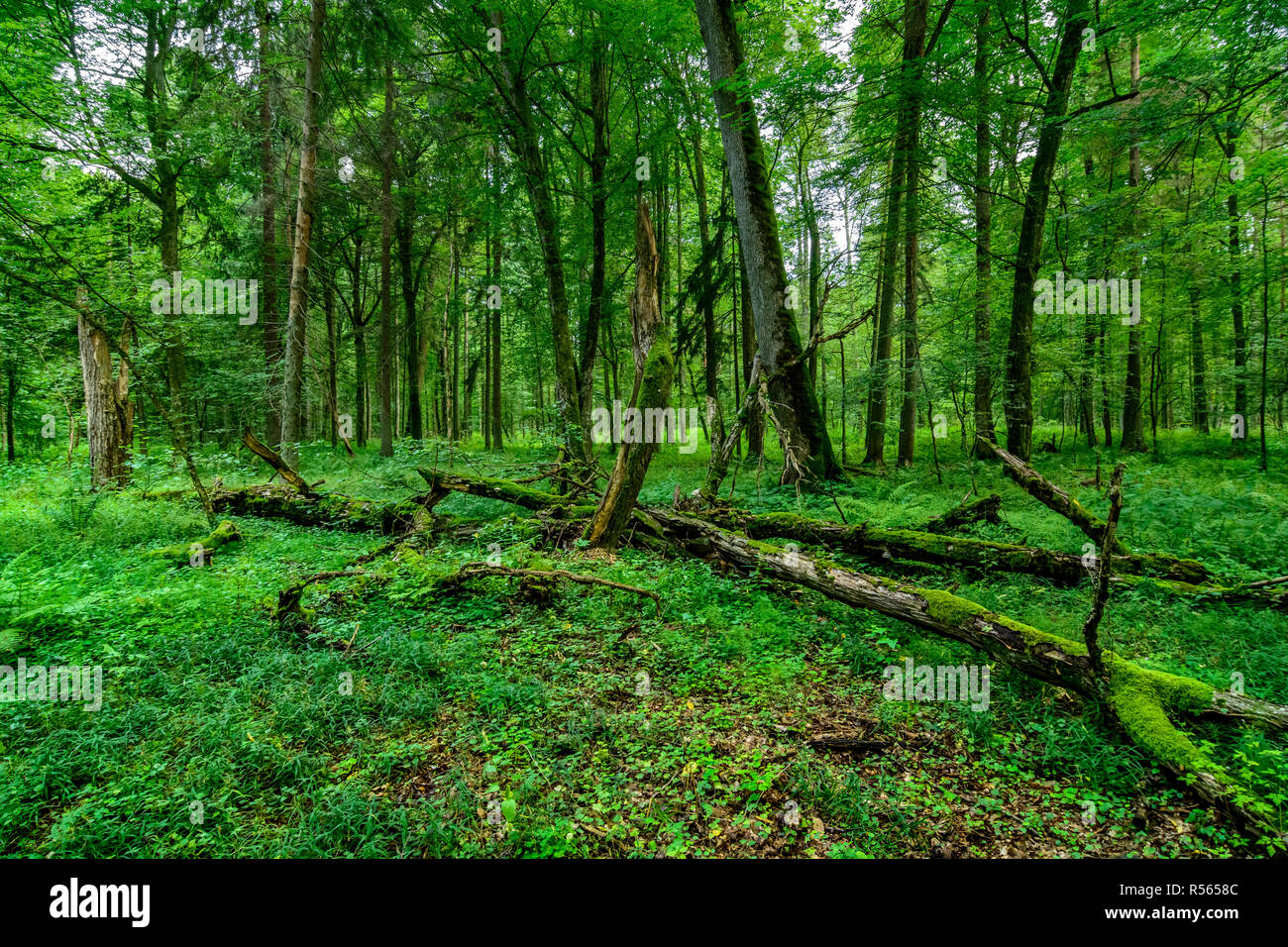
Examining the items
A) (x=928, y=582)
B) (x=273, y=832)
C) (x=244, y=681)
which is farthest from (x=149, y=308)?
(x=928, y=582)

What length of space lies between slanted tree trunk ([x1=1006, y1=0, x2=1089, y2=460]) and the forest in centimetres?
7

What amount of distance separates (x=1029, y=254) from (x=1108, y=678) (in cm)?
933

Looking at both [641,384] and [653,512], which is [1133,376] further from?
[641,384]

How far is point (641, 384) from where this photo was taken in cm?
611

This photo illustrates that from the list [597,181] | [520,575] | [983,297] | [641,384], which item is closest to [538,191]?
[597,181]

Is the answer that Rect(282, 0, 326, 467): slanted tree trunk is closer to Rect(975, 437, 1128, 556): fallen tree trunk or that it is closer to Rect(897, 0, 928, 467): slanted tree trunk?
Rect(897, 0, 928, 467): slanted tree trunk

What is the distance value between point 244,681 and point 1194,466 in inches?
665

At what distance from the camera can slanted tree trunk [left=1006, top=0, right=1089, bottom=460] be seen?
26.9ft

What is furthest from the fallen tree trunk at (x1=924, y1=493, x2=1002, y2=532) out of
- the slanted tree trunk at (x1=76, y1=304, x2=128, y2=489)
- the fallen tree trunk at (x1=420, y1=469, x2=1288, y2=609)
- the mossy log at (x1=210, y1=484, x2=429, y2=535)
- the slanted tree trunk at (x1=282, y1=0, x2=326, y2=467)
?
the slanted tree trunk at (x1=76, y1=304, x2=128, y2=489)

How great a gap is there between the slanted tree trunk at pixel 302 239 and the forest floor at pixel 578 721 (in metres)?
5.40

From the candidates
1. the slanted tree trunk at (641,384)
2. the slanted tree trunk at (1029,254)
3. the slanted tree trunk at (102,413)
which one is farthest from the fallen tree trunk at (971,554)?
the slanted tree trunk at (102,413)

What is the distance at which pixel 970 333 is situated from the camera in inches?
475

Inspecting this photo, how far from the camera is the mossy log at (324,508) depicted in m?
8.13
